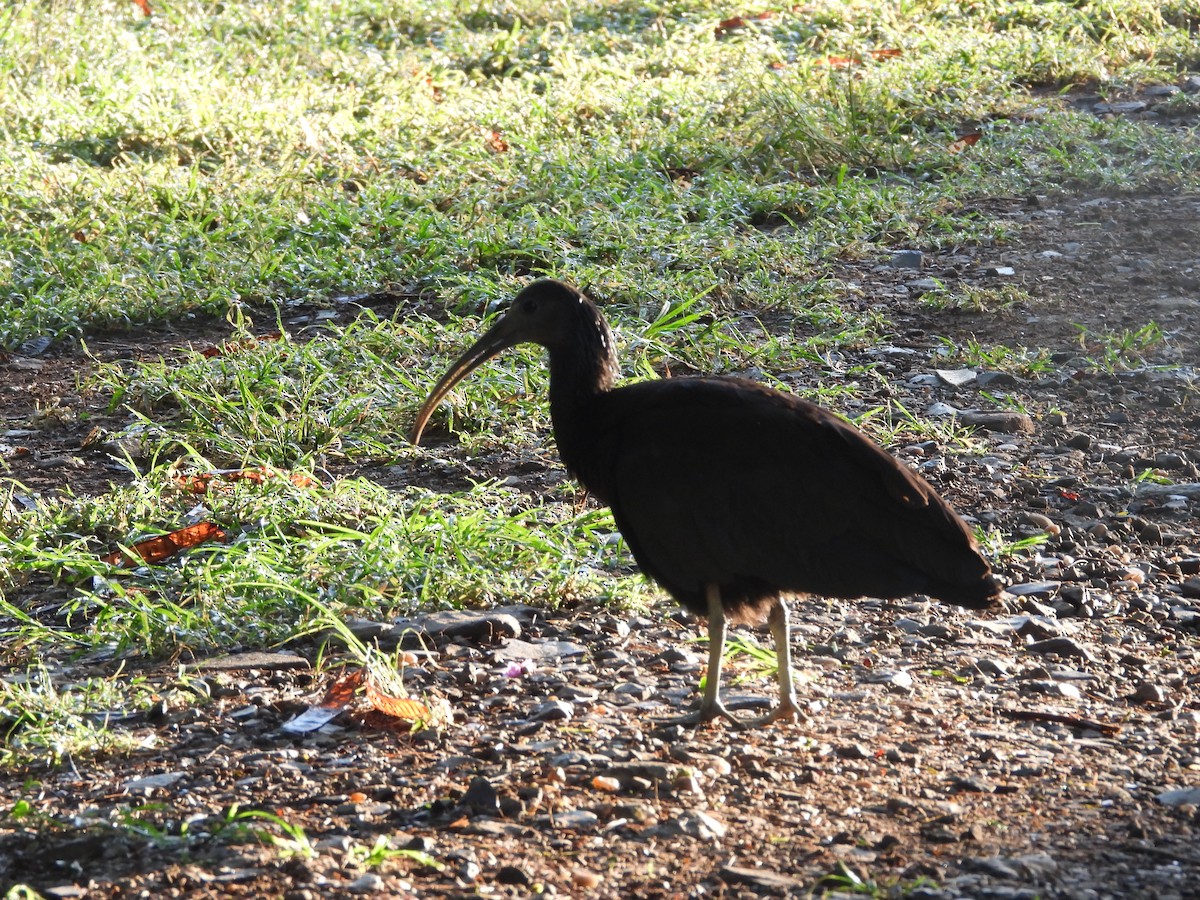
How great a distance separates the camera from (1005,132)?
28.0ft

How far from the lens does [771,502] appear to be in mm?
3684

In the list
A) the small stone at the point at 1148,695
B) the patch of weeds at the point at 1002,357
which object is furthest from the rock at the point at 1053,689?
the patch of weeds at the point at 1002,357

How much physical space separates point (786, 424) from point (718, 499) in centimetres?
25

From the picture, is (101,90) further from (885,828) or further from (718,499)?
(885,828)

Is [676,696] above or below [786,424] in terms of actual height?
below

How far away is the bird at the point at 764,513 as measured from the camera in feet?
11.9

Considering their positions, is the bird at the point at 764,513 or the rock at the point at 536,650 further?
the rock at the point at 536,650

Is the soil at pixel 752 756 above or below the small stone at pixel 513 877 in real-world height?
below

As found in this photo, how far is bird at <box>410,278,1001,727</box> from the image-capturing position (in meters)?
3.62

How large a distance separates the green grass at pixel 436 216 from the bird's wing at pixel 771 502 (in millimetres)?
718

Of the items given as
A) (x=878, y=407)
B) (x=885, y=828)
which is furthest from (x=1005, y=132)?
(x=885, y=828)

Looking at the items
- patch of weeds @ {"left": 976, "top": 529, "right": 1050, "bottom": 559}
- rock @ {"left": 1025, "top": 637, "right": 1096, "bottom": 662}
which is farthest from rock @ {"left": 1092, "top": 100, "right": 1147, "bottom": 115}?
rock @ {"left": 1025, "top": 637, "right": 1096, "bottom": 662}

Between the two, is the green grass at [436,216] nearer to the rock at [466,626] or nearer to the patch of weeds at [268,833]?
the rock at [466,626]

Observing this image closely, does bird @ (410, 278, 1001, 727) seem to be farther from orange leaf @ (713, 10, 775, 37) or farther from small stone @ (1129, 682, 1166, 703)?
orange leaf @ (713, 10, 775, 37)
